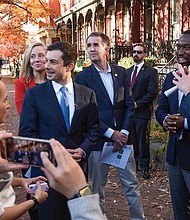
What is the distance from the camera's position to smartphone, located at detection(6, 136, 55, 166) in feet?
5.54

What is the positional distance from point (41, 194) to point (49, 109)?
99cm

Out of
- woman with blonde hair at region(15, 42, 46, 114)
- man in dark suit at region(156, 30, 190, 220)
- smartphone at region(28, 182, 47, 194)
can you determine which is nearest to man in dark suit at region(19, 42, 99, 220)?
smartphone at region(28, 182, 47, 194)

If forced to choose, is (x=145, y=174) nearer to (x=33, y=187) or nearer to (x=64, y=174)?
(x=33, y=187)

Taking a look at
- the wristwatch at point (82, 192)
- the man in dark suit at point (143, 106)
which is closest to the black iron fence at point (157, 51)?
the man in dark suit at point (143, 106)

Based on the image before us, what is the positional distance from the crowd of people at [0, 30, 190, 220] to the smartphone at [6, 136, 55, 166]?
6 cm

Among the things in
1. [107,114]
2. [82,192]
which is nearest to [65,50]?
[107,114]

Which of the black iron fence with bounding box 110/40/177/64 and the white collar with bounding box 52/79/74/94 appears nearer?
the white collar with bounding box 52/79/74/94

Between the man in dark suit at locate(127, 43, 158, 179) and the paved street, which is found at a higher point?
the man in dark suit at locate(127, 43, 158, 179)

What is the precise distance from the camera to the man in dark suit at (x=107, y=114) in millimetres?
4188

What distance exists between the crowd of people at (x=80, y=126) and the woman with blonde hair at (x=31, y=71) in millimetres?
12

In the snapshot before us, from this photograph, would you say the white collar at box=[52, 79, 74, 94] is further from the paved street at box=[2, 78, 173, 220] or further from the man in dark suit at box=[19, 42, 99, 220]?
the paved street at box=[2, 78, 173, 220]

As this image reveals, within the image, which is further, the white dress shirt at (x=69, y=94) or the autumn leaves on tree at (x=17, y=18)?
the autumn leaves on tree at (x=17, y=18)

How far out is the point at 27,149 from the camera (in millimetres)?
1830

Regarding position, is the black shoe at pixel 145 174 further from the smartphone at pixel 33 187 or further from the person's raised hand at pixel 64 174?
the person's raised hand at pixel 64 174
